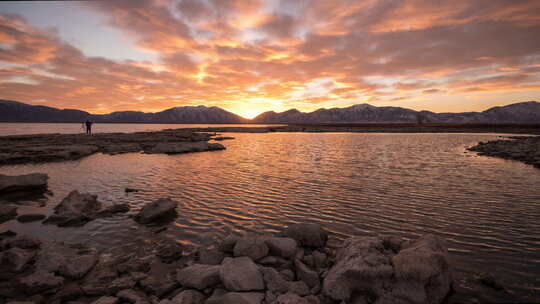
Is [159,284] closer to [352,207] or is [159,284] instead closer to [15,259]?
[15,259]

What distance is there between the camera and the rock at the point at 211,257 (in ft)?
25.7

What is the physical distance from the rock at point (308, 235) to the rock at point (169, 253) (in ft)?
13.2

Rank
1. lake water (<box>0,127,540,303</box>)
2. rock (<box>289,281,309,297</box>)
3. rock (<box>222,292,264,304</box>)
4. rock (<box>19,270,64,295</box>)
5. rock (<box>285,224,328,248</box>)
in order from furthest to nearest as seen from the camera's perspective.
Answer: rock (<box>285,224,328,248</box>)
lake water (<box>0,127,540,303</box>)
rock (<box>19,270,64,295</box>)
rock (<box>289,281,309,297</box>)
rock (<box>222,292,264,304</box>)

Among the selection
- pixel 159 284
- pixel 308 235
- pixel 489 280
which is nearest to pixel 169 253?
pixel 159 284

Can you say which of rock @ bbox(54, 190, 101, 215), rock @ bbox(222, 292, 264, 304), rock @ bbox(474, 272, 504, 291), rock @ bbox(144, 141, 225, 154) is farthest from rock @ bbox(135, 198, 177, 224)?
rock @ bbox(144, 141, 225, 154)

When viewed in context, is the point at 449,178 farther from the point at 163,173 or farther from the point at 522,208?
the point at 163,173

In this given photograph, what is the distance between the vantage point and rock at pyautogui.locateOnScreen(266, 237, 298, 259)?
8023 mm

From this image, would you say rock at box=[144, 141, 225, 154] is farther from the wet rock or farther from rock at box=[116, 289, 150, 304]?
rock at box=[116, 289, 150, 304]

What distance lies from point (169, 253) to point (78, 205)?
719 cm

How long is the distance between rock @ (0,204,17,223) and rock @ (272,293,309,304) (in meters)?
13.7

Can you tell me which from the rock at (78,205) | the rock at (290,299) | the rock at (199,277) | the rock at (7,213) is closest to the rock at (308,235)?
the rock at (290,299)

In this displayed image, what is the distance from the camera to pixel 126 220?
11.4 meters

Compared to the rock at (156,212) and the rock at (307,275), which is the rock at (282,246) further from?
the rock at (156,212)

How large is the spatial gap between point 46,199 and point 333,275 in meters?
17.2
